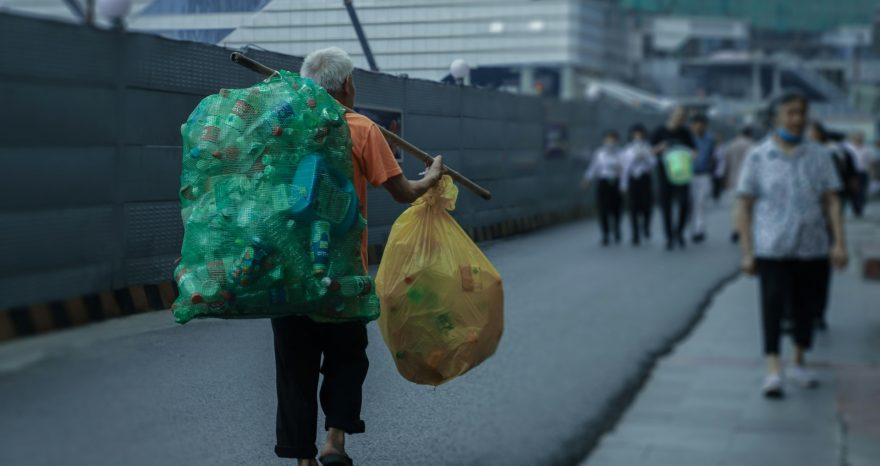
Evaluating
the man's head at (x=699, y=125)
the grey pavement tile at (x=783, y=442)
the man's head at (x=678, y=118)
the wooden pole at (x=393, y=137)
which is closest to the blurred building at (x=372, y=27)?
the wooden pole at (x=393, y=137)

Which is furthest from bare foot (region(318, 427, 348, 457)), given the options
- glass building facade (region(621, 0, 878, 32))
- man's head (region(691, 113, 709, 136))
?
glass building facade (region(621, 0, 878, 32))

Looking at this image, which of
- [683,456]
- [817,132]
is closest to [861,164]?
[817,132]

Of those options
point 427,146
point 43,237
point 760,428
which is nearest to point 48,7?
point 43,237

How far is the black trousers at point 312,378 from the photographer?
323 centimetres

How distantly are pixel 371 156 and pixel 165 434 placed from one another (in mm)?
790

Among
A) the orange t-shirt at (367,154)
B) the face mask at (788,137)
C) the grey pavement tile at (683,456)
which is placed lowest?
the grey pavement tile at (683,456)

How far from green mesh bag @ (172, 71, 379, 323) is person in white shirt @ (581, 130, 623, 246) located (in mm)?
14526

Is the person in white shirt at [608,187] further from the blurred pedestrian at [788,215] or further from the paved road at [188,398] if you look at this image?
the paved road at [188,398]

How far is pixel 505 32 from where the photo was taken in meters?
5.35

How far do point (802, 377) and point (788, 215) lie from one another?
132 cm

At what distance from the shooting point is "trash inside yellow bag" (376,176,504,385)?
129 inches

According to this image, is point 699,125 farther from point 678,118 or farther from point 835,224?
point 835,224

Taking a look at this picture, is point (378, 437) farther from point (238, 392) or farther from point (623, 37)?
point (623, 37)

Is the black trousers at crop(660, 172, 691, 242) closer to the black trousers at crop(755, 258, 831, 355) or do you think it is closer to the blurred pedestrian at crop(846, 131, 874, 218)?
the black trousers at crop(755, 258, 831, 355)
